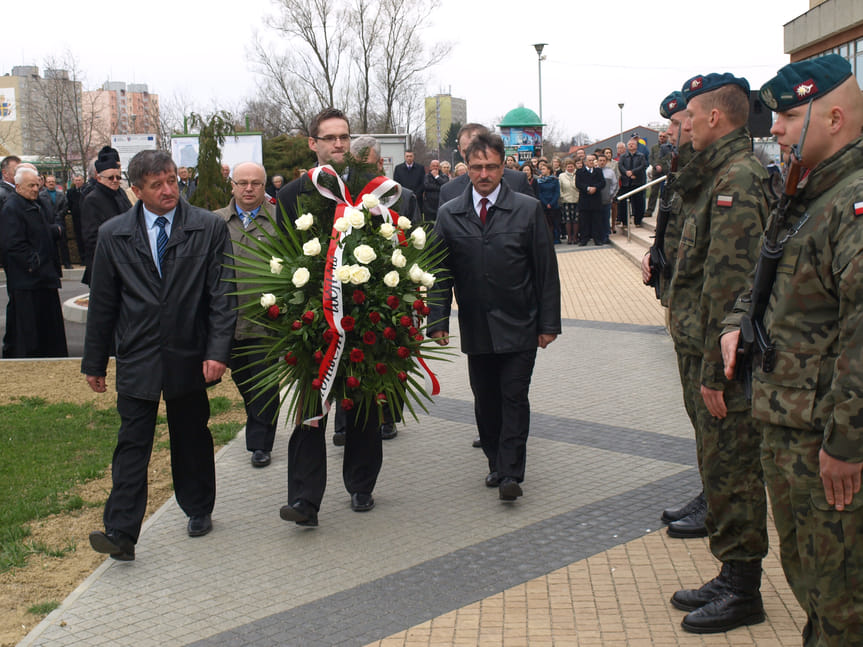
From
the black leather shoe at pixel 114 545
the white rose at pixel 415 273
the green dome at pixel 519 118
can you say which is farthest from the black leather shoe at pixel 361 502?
the green dome at pixel 519 118

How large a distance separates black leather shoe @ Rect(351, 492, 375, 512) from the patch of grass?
1811 mm

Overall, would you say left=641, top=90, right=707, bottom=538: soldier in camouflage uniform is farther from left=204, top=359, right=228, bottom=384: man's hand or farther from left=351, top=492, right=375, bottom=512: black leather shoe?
left=204, top=359, right=228, bottom=384: man's hand

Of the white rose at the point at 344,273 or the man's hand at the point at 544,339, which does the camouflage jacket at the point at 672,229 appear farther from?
the white rose at the point at 344,273

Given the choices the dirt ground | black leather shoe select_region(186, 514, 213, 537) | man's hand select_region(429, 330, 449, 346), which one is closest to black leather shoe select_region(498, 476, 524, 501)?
man's hand select_region(429, 330, 449, 346)

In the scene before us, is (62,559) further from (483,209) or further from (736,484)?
(736,484)

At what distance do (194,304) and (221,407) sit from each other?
3.59 m

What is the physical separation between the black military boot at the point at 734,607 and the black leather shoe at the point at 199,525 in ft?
9.13

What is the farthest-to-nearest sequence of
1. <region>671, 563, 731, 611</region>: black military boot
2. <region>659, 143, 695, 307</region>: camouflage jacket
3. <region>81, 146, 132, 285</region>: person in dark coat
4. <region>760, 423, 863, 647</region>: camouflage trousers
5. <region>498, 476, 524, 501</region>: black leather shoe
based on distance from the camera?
1. <region>81, 146, 132, 285</region>: person in dark coat
2. <region>498, 476, 524, 501</region>: black leather shoe
3. <region>659, 143, 695, 307</region>: camouflage jacket
4. <region>671, 563, 731, 611</region>: black military boot
5. <region>760, 423, 863, 647</region>: camouflage trousers

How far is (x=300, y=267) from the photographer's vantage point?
500 cm

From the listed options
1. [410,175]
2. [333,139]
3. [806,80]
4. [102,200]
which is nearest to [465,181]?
[333,139]

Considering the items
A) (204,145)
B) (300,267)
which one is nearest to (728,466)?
(300,267)

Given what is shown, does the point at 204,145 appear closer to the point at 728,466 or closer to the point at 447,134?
the point at 728,466

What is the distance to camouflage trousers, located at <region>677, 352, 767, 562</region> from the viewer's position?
3.96m

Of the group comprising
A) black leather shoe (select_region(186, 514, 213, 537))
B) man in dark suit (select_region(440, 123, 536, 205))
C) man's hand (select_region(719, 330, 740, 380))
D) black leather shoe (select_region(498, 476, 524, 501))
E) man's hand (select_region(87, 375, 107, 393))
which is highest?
man in dark suit (select_region(440, 123, 536, 205))
